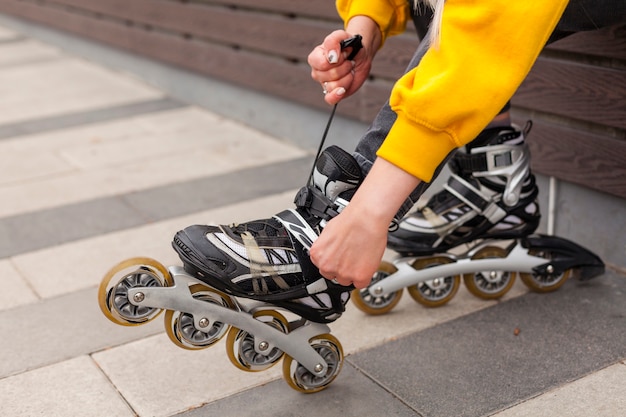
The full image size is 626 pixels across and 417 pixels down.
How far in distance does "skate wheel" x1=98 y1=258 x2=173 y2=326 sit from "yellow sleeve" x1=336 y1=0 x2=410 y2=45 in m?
0.85

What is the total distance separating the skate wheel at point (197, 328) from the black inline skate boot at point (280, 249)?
0.04 meters

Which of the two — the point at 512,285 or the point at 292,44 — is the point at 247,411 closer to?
the point at 512,285

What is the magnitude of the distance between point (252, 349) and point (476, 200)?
82 centimetres

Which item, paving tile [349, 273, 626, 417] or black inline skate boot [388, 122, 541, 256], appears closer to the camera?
paving tile [349, 273, 626, 417]

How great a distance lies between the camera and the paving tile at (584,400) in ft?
6.02

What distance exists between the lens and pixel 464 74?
135 centimetres

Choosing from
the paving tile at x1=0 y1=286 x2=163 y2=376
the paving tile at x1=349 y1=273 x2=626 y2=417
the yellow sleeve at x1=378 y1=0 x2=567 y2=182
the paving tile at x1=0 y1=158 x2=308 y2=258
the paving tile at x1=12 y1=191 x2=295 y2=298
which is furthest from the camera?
the paving tile at x1=0 y1=158 x2=308 y2=258

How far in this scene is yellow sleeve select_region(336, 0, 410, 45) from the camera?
6.73 feet

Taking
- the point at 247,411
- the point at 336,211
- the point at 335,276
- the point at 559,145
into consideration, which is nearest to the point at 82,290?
the point at 247,411

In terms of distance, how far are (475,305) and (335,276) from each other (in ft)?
3.38

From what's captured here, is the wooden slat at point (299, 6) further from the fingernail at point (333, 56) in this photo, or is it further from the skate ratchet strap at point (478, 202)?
the fingernail at point (333, 56)

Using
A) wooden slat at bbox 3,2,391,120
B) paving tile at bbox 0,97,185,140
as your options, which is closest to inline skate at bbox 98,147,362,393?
wooden slat at bbox 3,2,391,120

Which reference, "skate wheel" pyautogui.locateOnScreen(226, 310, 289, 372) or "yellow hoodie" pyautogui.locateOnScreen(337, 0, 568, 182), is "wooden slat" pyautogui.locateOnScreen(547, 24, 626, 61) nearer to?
"yellow hoodie" pyautogui.locateOnScreen(337, 0, 568, 182)

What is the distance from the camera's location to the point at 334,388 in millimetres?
2004
